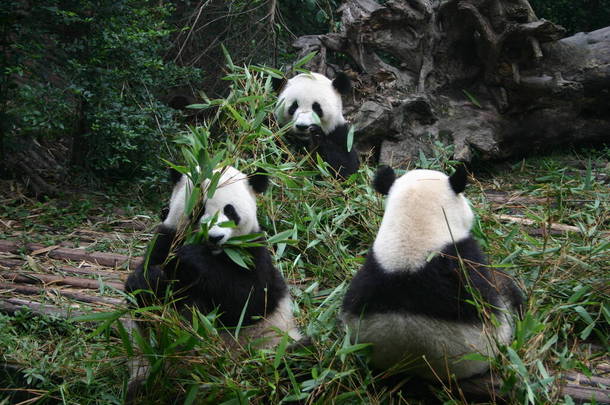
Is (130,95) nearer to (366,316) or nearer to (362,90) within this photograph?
(362,90)

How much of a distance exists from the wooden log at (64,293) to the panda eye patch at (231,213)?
1351mm

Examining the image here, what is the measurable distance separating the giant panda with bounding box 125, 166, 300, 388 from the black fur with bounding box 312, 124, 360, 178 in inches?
90.5

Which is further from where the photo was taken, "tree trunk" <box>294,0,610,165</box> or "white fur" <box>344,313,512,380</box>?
"tree trunk" <box>294,0,610,165</box>

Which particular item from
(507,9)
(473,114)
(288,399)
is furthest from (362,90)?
(288,399)

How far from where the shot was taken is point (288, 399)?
3006mm

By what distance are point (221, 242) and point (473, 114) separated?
502cm

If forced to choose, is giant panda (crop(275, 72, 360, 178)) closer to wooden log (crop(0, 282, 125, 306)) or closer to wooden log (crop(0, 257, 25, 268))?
wooden log (crop(0, 282, 125, 306))

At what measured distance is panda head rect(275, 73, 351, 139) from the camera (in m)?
5.73

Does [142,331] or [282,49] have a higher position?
[282,49]

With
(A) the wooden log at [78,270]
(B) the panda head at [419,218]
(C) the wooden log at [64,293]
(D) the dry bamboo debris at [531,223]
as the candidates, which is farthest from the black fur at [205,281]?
(D) the dry bamboo debris at [531,223]

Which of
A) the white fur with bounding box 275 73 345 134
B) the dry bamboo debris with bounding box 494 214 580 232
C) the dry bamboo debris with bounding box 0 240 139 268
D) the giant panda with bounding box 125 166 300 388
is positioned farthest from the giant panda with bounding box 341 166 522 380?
the white fur with bounding box 275 73 345 134

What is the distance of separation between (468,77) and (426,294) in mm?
5190


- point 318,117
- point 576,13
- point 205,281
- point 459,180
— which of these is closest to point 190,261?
point 205,281

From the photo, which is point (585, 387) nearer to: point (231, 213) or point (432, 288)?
point (432, 288)
